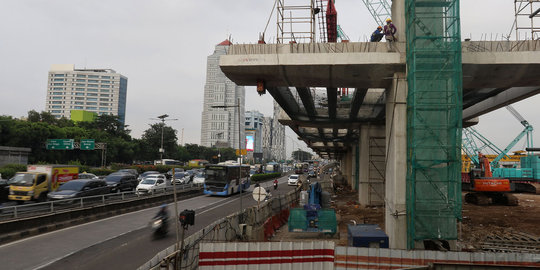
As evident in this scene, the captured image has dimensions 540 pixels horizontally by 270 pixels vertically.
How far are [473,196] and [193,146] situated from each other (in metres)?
100

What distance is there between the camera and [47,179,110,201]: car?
62.0 feet

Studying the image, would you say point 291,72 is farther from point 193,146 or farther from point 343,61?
point 193,146

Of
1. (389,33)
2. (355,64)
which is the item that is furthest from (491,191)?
(355,64)

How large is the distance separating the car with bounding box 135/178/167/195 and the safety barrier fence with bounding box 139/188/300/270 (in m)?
11.2

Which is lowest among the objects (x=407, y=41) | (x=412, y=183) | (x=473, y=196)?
(x=473, y=196)

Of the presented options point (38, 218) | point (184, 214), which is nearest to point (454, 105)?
point (184, 214)

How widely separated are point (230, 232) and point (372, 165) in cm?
1913

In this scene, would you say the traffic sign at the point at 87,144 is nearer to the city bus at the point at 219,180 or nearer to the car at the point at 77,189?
the city bus at the point at 219,180

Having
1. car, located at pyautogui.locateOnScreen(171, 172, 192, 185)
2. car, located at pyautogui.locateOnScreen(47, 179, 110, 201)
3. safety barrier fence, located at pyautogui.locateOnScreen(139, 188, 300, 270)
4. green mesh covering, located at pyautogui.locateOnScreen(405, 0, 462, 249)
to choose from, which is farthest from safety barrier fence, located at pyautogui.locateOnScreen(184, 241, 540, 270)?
car, located at pyautogui.locateOnScreen(171, 172, 192, 185)

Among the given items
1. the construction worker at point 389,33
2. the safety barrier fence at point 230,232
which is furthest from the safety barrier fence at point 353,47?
the safety barrier fence at point 230,232

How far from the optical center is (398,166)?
1304cm

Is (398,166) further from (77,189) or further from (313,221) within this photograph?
(77,189)

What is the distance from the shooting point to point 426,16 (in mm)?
13234

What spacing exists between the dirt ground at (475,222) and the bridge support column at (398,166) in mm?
2619
